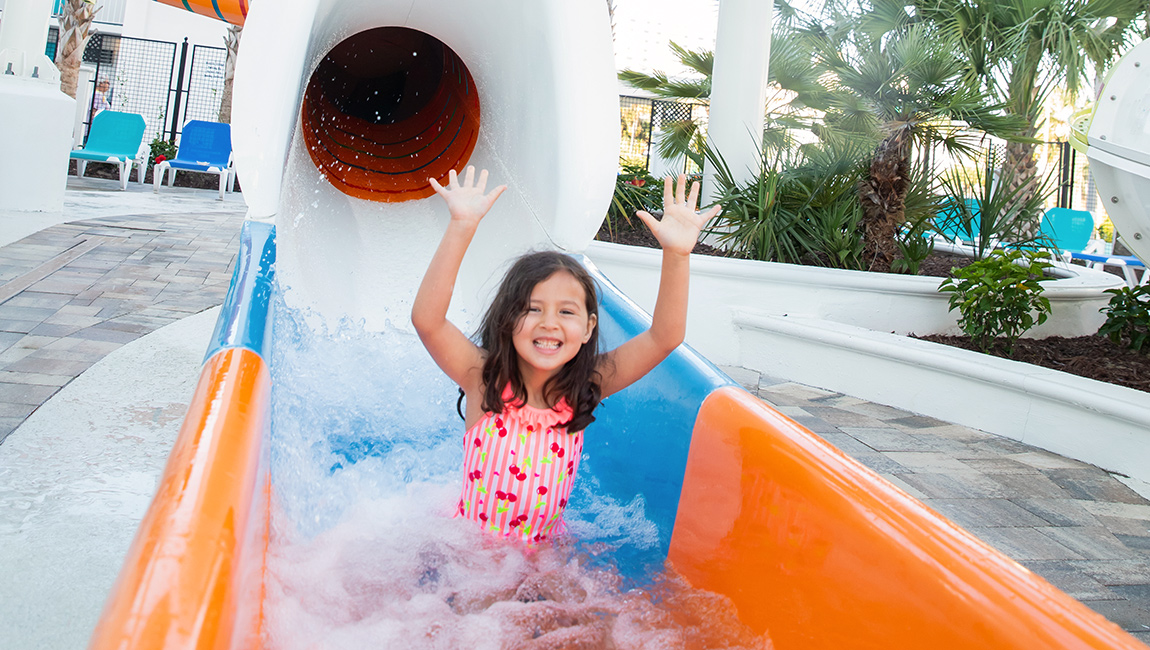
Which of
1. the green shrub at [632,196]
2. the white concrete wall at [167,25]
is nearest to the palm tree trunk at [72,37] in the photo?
the green shrub at [632,196]

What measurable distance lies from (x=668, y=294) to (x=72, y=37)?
11996 millimetres

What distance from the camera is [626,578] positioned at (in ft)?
5.11

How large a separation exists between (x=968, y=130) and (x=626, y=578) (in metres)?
3.79

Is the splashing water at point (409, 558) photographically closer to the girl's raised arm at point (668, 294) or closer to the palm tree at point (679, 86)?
the girl's raised arm at point (668, 294)

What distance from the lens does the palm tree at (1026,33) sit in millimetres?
6195

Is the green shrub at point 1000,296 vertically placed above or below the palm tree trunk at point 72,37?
below

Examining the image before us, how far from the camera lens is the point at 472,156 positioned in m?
2.79

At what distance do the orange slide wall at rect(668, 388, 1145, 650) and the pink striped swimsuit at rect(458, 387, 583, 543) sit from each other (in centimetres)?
25

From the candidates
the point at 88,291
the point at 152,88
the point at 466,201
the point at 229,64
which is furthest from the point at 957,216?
the point at 152,88

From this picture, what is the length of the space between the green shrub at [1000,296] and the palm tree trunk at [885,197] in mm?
1021

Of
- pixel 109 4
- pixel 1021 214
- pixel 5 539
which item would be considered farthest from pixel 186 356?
pixel 109 4

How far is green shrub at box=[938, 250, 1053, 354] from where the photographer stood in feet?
10.9

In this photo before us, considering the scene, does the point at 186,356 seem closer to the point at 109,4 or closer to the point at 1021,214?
the point at 1021,214

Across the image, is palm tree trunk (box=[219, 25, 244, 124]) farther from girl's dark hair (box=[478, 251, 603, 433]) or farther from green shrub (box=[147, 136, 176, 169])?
girl's dark hair (box=[478, 251, 603, 433])
